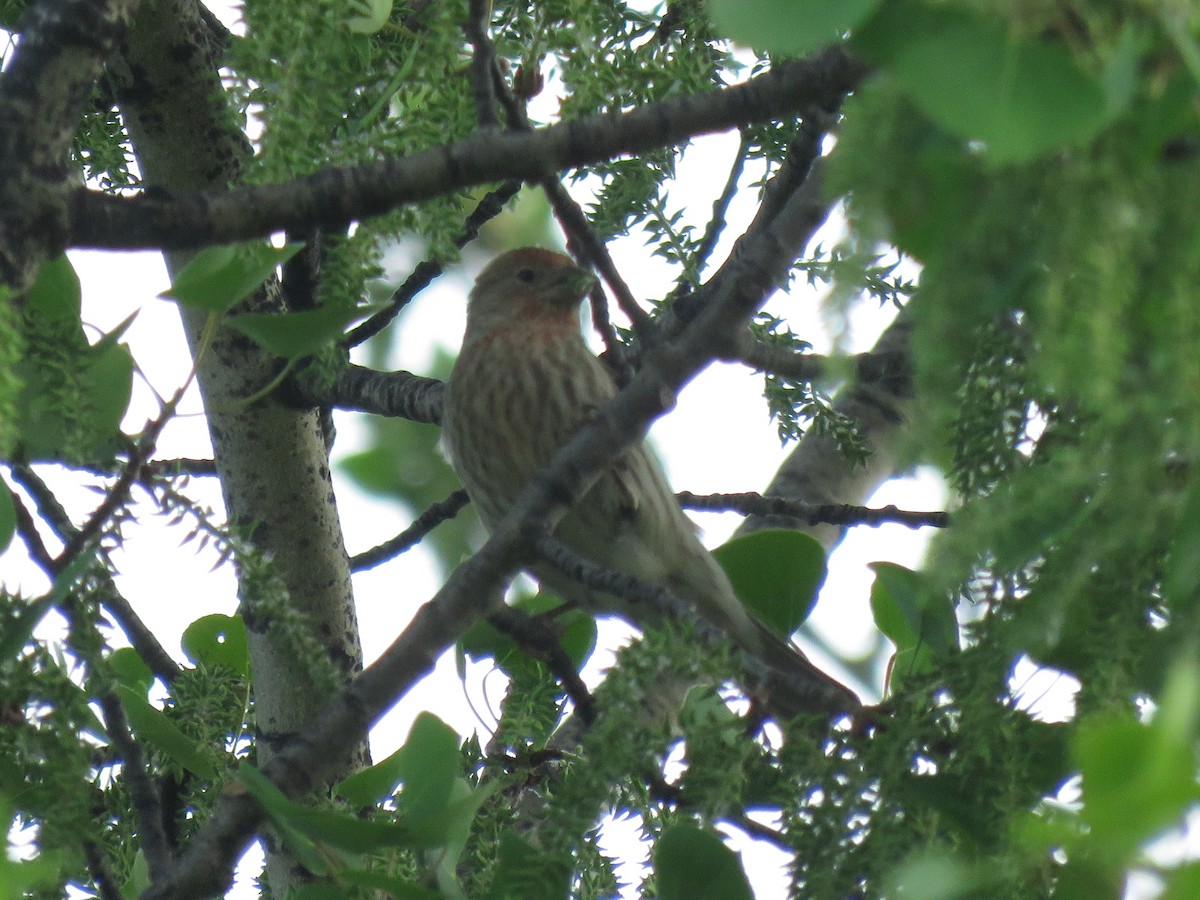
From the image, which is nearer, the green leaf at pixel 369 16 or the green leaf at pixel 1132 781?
the green leaf at pixel 1132 781

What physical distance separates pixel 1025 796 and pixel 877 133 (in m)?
1.13

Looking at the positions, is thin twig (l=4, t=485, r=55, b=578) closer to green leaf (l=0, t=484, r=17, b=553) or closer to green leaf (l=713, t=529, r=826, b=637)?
green leaf (l=0, t=484, r=17, b=553)

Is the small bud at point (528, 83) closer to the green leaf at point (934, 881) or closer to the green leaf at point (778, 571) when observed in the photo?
the green leaf at point (778, 571)

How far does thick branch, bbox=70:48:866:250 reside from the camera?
7.08 feet

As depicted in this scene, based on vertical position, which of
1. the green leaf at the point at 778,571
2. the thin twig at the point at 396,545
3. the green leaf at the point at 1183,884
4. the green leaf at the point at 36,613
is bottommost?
the green leaf at the point at 1183,884

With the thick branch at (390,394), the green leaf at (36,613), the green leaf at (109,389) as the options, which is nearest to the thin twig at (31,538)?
the green leaf at (109,389)

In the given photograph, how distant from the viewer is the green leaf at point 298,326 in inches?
84.2

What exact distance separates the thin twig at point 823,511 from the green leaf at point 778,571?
1.10 meters

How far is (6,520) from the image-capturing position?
6.54 feet

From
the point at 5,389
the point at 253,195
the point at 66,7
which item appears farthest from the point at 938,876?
the point at 66,7

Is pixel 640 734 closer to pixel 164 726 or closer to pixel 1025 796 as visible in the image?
pixel 1025 796

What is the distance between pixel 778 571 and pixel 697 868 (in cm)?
93

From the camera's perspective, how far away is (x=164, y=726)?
108 inches

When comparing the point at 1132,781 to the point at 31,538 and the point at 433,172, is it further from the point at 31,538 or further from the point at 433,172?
the point at 31,538
